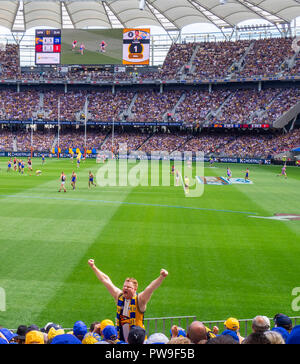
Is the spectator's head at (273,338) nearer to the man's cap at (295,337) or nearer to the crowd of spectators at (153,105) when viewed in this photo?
the man's cap at (295,337)

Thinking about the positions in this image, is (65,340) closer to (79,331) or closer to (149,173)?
(79,331)

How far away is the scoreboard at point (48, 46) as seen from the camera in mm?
85250

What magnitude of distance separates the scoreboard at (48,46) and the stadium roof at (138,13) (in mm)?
2200

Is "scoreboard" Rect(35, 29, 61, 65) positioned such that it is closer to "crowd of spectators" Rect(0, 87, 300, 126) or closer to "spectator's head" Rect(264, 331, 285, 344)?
"crowd of spectators" Rect(0, 87, 300, 126)

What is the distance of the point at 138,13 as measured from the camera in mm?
78562

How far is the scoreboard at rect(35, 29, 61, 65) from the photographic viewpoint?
85.2 metres

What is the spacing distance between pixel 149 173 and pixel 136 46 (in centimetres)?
4125

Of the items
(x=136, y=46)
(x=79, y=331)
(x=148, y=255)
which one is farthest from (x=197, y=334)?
(x=136, y=46)

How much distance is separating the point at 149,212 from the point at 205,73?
6929 centimetres

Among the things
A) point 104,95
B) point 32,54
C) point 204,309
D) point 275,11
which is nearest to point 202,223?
point 204,309

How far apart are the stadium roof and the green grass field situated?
48.7 meters

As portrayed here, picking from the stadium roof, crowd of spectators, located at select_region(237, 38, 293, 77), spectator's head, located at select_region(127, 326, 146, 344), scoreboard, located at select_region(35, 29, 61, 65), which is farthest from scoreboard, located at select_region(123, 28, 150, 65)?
spectator's head, located at select_region(127, 326, 146, 344)

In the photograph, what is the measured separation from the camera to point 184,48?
314ft
